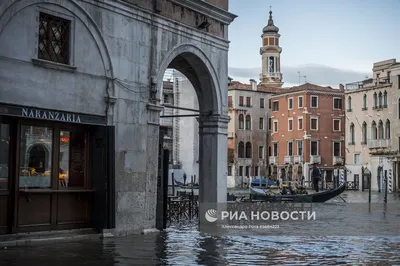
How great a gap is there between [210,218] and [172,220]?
5.02 ft

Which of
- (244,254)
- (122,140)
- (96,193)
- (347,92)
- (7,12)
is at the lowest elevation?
(244,254)

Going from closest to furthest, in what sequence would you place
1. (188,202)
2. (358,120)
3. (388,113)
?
1. (188,202)
2. (388,113)
3. (358,120)

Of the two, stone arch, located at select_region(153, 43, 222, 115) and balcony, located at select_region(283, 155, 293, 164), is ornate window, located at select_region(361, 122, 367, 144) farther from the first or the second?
stone arch, located at select_region(153, 43, 222, 115)

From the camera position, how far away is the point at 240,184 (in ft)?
237

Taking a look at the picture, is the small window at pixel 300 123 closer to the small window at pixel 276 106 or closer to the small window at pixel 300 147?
the small window at pixel 300 147

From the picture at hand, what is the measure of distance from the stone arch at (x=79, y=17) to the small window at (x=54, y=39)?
246mm

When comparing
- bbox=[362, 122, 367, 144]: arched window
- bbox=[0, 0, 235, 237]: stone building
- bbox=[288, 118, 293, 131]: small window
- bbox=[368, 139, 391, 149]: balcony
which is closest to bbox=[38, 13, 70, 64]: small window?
bbox=[0, 0, 235, 237]: stone building

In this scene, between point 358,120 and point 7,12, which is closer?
point 7,12

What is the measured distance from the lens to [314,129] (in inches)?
2569

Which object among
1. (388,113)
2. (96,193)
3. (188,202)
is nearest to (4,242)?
(96,193)

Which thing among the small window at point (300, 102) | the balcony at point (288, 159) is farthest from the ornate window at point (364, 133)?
the balcony at point (288, 159)

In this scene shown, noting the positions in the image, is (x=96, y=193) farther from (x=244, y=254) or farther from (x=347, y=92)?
(x=347, y=92)

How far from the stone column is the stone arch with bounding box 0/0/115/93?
13.2ft

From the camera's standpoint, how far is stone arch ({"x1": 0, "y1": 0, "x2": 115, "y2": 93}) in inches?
413
